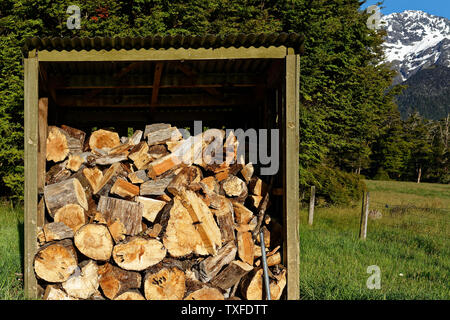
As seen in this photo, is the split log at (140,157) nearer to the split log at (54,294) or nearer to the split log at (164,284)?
the split log at (164,284)

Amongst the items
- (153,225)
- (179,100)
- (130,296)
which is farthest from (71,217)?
(179,100)

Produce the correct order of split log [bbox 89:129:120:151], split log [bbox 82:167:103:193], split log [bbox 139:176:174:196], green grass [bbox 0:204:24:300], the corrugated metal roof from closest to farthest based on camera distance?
the corrugated metal roof
green grass [bbox 0:204:24:300]
split log [bbox 139:176:174:196]
split log [bbox 82:167:103:193]
split log [bbox 89:129:120:151]

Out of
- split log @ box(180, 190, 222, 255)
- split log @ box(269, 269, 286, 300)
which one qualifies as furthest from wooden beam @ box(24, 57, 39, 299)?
split log @ box(269, 269, 286, 300)

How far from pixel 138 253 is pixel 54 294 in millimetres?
1072

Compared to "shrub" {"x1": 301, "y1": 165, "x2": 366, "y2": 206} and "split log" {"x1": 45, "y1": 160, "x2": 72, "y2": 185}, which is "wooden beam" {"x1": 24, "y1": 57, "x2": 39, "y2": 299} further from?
"shrub" {"x1": 301, "y1": 165, "x2": 366, "y2": 206}

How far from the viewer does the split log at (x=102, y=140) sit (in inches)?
241

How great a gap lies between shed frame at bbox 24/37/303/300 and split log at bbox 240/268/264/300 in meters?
0.33

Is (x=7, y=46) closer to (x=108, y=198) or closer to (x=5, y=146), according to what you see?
(x=5, y=146)

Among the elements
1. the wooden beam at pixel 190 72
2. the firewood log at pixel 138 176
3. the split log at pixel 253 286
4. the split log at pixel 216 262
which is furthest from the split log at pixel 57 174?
the split log at pixel 253 286

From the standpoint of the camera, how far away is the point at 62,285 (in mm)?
4609

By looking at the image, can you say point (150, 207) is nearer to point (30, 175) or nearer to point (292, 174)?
point (30, 175)

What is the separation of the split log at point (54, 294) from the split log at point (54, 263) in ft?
0.32

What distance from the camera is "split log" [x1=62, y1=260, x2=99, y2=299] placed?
459 cm

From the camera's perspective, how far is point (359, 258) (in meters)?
6.66
